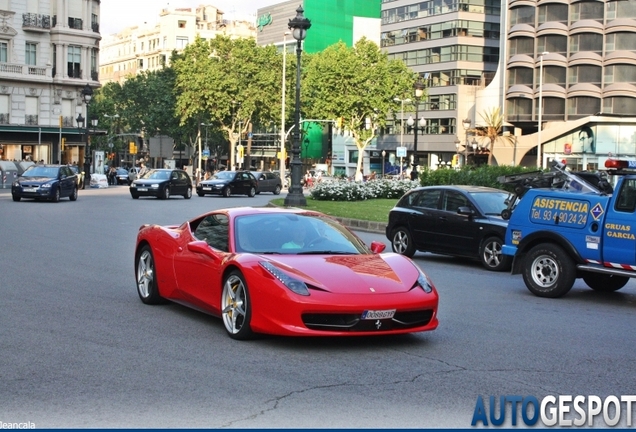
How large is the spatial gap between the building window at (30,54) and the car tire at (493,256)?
61.6 m

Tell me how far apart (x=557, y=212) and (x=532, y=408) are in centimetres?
717

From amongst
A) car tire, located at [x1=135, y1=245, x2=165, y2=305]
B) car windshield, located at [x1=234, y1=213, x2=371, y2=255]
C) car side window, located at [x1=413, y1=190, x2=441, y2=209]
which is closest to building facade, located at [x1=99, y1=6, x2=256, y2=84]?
car side window, located at [x1=413, y1=190, x2=441, y2=209]

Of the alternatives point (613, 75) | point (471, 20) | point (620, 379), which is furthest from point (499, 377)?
point (471, 20)

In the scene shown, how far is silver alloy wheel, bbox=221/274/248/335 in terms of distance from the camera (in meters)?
8.85

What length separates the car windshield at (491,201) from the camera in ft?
58.1

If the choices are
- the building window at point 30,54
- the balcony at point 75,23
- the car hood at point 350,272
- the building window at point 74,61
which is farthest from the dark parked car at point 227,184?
the car hood at point 350,272

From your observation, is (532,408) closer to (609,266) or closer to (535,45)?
(609,266)

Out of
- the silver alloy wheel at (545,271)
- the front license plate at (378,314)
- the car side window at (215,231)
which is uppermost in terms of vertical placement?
the car side window at (215,231)

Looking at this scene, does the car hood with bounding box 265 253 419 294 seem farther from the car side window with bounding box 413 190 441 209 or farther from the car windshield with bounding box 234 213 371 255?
the car side window with bounding box 413 190 441 209

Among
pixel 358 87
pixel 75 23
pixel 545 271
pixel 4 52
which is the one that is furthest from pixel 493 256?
pixel 358 87

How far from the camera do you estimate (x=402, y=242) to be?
19.0 metres

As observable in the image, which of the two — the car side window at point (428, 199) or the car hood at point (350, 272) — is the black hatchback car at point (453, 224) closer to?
the car side window at point (428, 199)

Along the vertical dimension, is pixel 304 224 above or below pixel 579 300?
above

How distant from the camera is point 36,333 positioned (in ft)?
29.9
